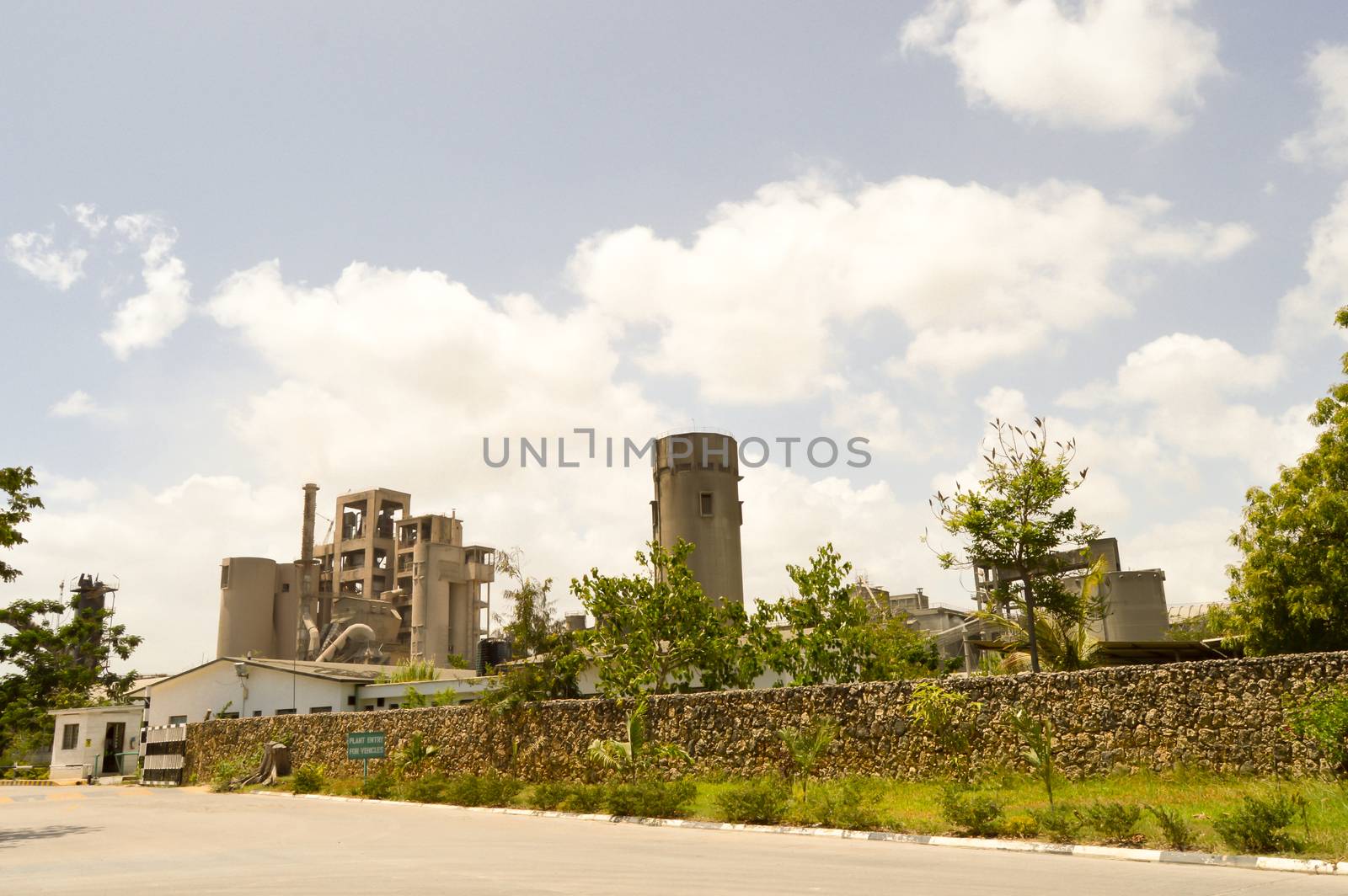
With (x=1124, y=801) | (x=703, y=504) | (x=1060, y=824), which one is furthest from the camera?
(x=703, y=504)

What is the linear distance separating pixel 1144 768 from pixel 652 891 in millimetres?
11479

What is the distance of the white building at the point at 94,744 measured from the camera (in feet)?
153

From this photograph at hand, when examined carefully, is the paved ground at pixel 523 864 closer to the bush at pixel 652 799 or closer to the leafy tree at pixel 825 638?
the bush at pixel 652 799

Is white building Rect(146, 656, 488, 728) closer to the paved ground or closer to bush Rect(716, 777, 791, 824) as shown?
the paved ground

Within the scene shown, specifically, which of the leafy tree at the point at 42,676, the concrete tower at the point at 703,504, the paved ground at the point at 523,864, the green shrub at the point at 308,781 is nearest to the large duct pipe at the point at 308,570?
the leafy tree at the point at 42,676

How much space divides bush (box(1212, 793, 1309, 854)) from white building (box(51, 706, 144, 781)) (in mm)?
47999

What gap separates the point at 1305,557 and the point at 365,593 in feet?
259

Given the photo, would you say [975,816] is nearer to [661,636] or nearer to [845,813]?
[845,813]

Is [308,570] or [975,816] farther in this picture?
[308,570]

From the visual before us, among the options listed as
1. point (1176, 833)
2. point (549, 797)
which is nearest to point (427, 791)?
point (549, 797)

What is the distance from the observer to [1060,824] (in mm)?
13664

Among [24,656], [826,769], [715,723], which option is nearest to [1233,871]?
[826,769]

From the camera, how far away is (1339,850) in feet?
36.2

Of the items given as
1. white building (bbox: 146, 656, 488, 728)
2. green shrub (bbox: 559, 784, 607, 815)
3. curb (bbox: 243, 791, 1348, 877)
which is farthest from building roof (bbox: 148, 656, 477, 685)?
curb (bbox: 243, 791, 1348, 877)
